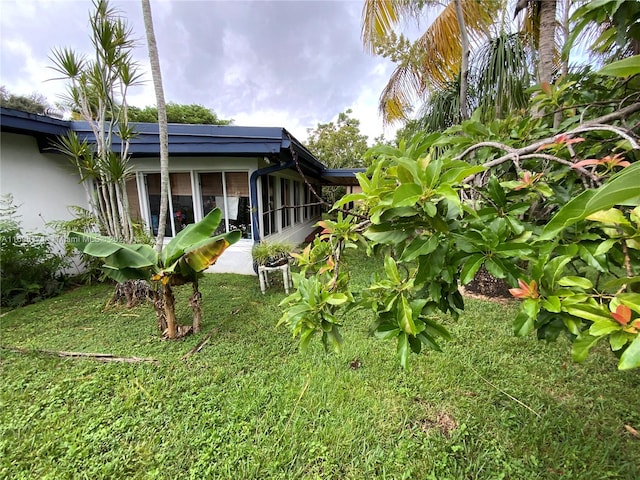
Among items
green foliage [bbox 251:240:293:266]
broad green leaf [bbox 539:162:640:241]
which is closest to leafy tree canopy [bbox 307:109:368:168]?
green foliage [bbox 251:240:293:266]

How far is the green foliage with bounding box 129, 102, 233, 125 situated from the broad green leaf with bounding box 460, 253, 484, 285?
72.8 ft

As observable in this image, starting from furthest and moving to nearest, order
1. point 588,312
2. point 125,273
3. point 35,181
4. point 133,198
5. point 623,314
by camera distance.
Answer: point 133,198, point 35,181, point 125,273, point 588,312, point 623,314

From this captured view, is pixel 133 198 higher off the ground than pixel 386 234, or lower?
higher

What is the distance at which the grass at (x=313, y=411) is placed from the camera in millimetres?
1936

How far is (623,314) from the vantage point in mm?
667

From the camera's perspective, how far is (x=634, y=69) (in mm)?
717

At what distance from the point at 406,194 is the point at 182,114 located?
78.7ft

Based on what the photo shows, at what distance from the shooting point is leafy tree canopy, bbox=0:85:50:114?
41.0 feet

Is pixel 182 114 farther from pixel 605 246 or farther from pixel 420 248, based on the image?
pixel 605 246

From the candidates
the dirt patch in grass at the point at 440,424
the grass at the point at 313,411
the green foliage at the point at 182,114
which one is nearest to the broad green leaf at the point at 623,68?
the grass at the point at 313,411

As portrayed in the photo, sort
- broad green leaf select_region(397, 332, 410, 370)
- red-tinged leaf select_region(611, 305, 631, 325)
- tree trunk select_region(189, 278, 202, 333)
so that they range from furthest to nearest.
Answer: tree trunk select_region(189, 278, 202, 333)
broad green leaf select_region(397, 332, 410, 370)
red-tinged leaf select_region(611, 305, 631, 325)

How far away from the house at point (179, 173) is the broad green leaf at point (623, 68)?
4.29 meters

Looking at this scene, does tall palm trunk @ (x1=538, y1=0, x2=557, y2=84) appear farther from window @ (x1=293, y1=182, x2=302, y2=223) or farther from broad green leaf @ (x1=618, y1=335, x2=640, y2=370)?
window @ (x1=293, y1=182, x2=302, y2=223)

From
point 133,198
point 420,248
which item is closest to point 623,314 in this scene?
point 420,248
